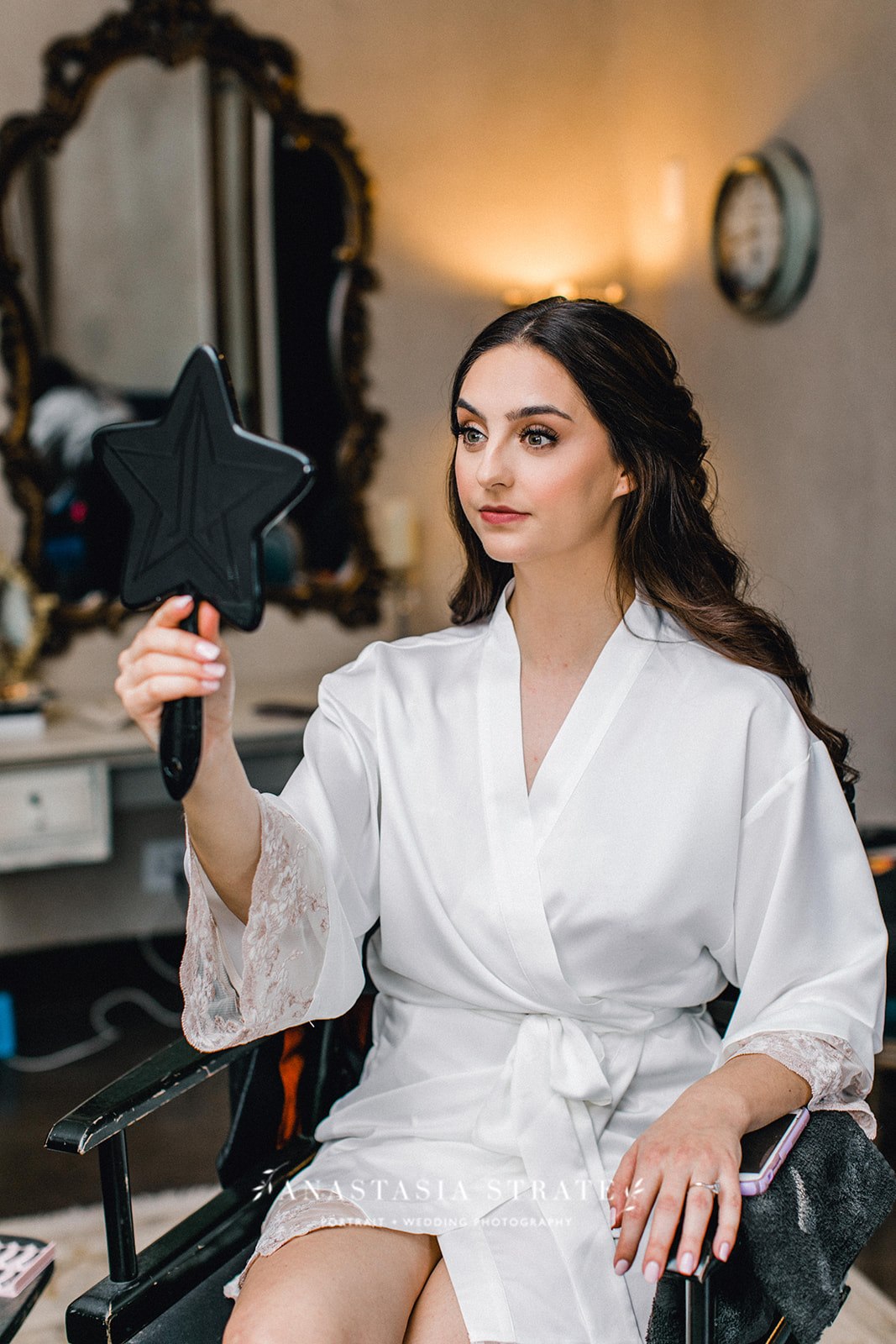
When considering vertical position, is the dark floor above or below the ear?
below

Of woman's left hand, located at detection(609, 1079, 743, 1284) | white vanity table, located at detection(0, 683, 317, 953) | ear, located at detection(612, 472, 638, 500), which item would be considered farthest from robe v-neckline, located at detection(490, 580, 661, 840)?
white vanity table, located at detection(0, 683, 317, 953)

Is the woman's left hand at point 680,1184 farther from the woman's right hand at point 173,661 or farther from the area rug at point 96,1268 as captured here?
the area rug at point 96,1268

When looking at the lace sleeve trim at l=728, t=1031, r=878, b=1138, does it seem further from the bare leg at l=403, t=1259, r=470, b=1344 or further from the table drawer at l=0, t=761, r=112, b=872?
the table drawer at l=0, t=761, r=112, b=872

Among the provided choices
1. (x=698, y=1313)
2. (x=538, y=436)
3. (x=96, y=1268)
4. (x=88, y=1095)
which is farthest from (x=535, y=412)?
(x=88, y=1095)

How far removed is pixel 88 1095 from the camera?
2.78 m

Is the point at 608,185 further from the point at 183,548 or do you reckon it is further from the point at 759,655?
the point at 183,548

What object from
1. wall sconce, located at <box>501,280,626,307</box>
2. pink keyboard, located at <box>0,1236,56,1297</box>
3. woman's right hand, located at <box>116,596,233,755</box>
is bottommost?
pink keyboard, located at <box>0,1236,56,1297</box>

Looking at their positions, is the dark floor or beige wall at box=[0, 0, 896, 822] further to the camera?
beige wall at box=[0, 0, 896, 822]

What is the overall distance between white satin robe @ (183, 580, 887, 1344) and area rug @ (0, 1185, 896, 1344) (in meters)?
0.83

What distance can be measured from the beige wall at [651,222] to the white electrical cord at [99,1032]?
0.86 m

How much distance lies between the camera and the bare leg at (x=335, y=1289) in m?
1.01

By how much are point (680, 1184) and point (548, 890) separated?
350 mm

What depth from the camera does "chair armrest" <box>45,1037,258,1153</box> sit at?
109cm

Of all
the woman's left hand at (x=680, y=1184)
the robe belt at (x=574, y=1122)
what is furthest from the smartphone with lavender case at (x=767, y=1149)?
the robe belt at (x=574, y=1122)
